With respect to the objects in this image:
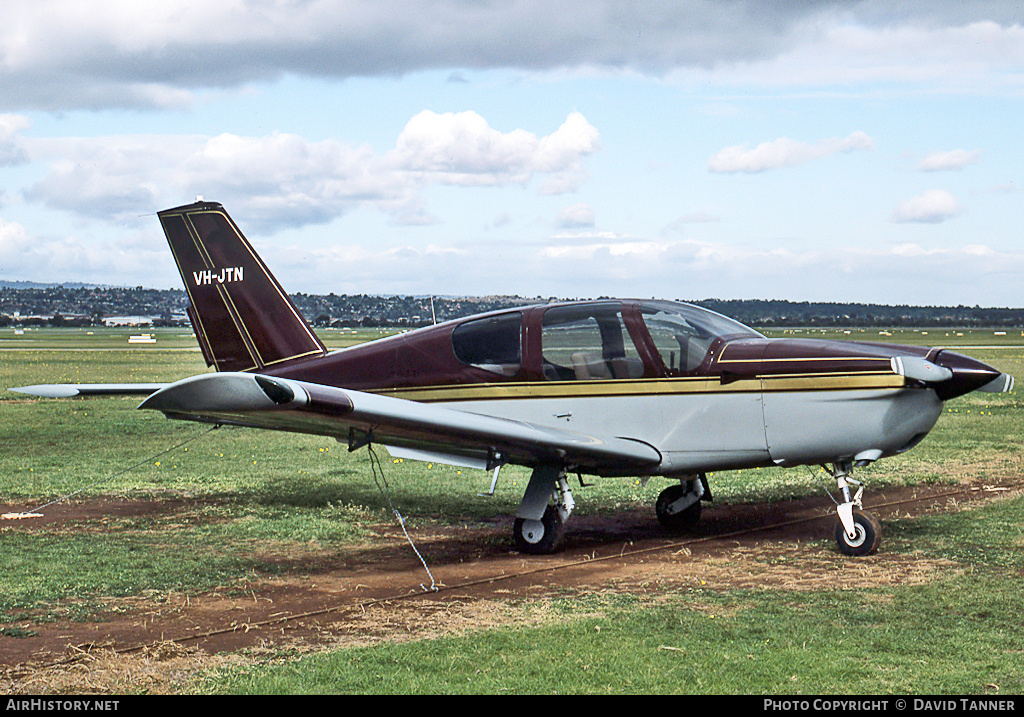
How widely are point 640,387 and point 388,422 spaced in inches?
95.1

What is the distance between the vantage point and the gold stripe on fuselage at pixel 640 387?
8.47m

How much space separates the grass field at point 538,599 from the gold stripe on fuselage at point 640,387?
5.03 ft

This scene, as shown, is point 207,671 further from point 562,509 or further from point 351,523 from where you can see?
point 351,523

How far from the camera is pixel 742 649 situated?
6.01 metres

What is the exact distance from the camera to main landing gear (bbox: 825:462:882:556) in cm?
861

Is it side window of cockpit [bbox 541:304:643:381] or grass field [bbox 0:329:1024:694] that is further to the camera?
side window of cockpit [bbox 541:304:643:381]

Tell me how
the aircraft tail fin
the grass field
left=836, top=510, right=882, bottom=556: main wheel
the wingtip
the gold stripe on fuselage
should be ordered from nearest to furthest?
the grass field < the gold stripe on fuselage < left=836, top=510, right=882, bottom=556: main wheel < the wingtip < the aircraft tail fin

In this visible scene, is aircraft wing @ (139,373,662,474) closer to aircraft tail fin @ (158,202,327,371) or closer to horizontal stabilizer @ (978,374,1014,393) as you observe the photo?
aircraft tail fin @ (158,202,327,371)

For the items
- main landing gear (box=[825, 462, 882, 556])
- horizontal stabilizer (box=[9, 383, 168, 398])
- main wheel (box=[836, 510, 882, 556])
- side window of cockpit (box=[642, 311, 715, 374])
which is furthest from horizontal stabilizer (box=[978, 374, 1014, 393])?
horizontal stabilizer (box=[9, 383, 168, 398])

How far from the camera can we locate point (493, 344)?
31.6 ft

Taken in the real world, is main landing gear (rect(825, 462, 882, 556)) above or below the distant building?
above

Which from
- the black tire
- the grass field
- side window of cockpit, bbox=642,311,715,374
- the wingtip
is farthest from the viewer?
the black tire

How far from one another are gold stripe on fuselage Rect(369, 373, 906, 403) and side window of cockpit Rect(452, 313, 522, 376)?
187 mm

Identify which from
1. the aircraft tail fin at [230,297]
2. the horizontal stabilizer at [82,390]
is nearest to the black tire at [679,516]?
the aircraft tail fin at [230,297]
